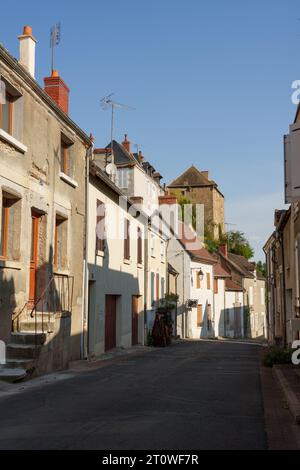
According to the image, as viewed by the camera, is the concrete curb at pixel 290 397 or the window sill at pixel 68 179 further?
the window sill at pixel 68 179

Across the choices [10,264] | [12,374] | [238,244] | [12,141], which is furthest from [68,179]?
[238,244]

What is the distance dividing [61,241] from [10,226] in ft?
9.86

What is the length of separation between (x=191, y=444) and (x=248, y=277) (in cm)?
4924

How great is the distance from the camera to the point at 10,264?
11.5 meters

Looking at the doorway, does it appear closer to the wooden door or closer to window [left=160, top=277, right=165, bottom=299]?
the wooden door

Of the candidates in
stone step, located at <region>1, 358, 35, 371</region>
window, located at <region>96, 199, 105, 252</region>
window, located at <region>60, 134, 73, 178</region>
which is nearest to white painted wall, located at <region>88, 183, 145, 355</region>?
window, located at <region>96, 199, 105, 252</region>

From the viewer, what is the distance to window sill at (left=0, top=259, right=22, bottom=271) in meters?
11.2

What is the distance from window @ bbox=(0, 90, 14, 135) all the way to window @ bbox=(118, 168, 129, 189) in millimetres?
24262

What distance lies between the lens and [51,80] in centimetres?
1603

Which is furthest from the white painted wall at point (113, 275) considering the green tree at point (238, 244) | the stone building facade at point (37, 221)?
the green tree at point (238, 244)

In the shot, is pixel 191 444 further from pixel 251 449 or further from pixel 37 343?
pixel 37 343

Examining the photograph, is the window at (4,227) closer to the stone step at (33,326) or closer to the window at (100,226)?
the stone step at (33,326)

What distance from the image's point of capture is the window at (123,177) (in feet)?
120

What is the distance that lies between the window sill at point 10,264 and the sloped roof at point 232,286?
3809 cm
